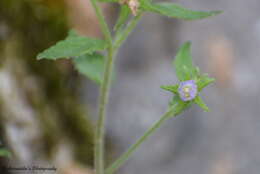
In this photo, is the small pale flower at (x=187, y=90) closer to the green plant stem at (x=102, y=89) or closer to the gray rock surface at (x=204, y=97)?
the green plant stem at (x=102, y=89)

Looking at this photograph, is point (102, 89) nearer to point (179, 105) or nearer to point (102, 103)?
point (102, 103)

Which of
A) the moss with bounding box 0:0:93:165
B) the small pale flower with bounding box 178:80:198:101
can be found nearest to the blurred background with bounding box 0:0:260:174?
the moss with bounding box 0:0:93:165

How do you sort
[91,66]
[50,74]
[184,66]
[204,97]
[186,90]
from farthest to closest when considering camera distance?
1. [204,97]
2. [50,74]
3. [91,66]
4. [184,66]
5. [186,90]

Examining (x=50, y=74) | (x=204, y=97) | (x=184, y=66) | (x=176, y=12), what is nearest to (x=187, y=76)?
(x=184, y=66)

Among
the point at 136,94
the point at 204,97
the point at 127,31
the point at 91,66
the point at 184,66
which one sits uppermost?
the point at 136,94

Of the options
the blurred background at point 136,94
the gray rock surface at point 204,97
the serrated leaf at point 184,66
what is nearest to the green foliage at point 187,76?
the serrated leaf at point 184,66

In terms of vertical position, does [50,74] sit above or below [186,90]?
above

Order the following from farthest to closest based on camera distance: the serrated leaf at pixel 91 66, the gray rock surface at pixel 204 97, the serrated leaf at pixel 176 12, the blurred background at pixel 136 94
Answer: the gray rock surface at pixel 204 97 → the blurred background at pixel 136 94 → the serrated leaf at pixel 91 66 → the serrated leaf at pixel 176 12

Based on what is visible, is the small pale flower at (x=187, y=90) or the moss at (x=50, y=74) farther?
the moss at (x=50, y=74)
